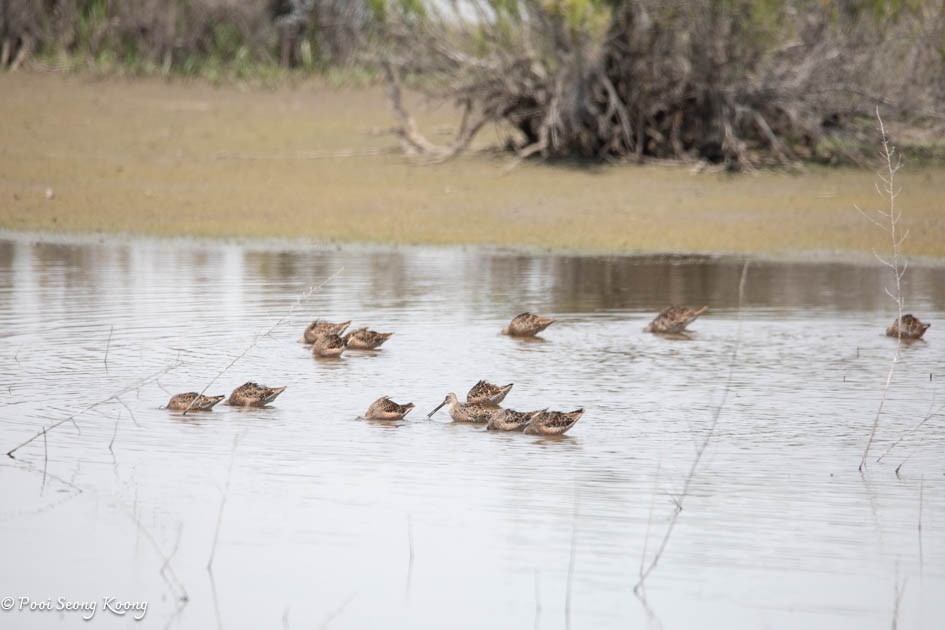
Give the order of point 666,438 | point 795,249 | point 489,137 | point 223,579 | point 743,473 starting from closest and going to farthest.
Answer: point 223,579 → point 743,473 → point 666,438 → point 795,249 → point 489,137

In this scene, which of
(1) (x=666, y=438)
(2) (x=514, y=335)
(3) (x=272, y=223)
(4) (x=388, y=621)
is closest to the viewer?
(4) (x=388, y=621)

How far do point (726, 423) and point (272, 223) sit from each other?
37.1ft

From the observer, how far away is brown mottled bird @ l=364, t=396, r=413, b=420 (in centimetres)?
862

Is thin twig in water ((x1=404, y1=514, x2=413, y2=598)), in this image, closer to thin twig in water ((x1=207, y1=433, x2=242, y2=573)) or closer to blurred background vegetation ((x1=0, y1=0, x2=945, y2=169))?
thin twig in water ((x1=207, y1=433, x2=242, y2=573))

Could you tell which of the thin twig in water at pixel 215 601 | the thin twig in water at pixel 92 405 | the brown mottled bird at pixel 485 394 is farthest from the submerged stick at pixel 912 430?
the thin twig in water at pixel 92 405

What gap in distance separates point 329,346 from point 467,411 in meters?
2.44

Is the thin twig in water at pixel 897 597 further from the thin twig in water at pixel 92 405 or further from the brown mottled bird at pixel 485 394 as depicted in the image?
the thin twig in water at pixel 92 405

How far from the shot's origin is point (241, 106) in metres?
27.3

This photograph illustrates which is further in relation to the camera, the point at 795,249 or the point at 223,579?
the point at 795,249

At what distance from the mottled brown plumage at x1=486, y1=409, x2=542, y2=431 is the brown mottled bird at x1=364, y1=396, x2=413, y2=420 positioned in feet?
1.79

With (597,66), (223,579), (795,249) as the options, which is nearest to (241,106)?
(597,66)

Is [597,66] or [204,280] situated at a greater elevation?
[597,66]

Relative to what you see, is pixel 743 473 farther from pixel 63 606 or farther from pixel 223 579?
pixel 63 606

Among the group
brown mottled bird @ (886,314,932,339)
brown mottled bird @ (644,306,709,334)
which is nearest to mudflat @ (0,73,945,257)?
brown mottled bird @ (644,306,709,334)
